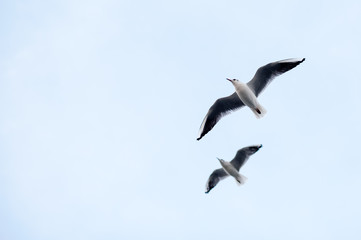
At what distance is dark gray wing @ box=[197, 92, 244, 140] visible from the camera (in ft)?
44.2

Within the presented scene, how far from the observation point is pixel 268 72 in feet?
41.2

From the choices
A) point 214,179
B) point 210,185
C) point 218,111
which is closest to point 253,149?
point 218,111

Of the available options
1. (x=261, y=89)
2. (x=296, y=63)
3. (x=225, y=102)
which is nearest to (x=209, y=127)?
(x=225, y=102)

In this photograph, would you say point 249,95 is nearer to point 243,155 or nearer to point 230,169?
point 243,155

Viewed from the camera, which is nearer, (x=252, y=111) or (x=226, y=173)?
(x=252, y=111)

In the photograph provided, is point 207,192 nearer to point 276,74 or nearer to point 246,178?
point 246,178

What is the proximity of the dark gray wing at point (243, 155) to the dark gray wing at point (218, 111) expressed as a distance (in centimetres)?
154

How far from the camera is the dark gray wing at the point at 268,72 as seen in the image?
1211 centimetres

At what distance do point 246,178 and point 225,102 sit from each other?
8.25 ft

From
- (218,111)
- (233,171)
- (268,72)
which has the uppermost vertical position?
(218,111)

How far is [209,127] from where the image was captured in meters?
13.5

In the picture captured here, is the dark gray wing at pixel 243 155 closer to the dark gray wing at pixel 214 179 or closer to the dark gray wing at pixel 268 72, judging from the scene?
the dark gray wing at pixel 214 179

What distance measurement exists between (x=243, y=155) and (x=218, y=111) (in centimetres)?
186

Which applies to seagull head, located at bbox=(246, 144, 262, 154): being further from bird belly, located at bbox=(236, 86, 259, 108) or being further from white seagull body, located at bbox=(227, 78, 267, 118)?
bird belly, located at bbox=(236, 86, 259, 108)
